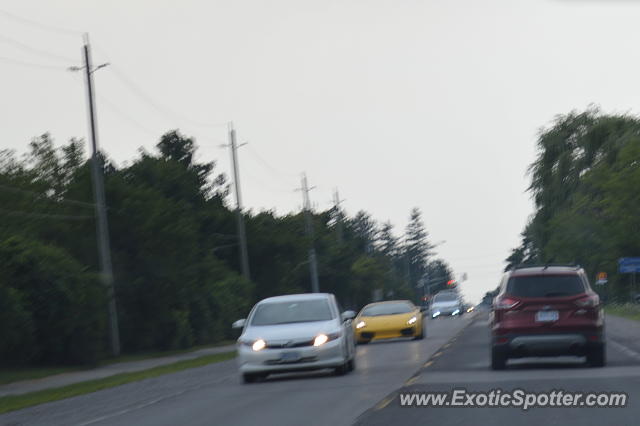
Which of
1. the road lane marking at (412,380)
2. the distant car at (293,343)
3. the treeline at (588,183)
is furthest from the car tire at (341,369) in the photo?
the treeline at (588,183)

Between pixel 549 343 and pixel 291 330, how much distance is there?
188 inches

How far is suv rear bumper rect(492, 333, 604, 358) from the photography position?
66.7ft

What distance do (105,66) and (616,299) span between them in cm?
4298

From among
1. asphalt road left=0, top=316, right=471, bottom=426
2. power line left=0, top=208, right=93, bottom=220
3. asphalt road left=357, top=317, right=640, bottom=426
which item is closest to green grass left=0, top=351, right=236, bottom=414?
asphalt road left=0, top=316, right=471, bottom=426

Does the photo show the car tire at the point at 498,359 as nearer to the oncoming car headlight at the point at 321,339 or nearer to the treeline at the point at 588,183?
the oncoming car headlight at the point at 321,339

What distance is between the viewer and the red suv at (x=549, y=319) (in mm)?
20375

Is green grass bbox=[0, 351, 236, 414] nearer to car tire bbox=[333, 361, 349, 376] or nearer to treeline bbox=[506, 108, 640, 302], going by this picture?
car tire bbox=[333, 361, 349, 376]

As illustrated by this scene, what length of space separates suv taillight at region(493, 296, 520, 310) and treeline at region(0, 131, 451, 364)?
53.2ft

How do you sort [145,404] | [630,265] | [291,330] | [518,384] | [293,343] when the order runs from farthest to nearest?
[630,265], [291,330], [293,343], [145,404], [518,384]

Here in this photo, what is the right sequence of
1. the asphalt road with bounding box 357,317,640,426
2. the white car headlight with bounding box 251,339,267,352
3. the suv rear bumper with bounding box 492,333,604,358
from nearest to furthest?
the asphalt road with bounding box 357,317,640,426, the suv rear bumper with bounding box 492,333,604,358, the white car headlight with bounding box 251,339,267,352

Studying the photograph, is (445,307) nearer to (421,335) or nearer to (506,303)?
(421,335)

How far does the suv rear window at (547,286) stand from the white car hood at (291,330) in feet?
11.8

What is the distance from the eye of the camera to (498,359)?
2078cm

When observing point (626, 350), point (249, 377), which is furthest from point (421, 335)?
point (249, 377)
